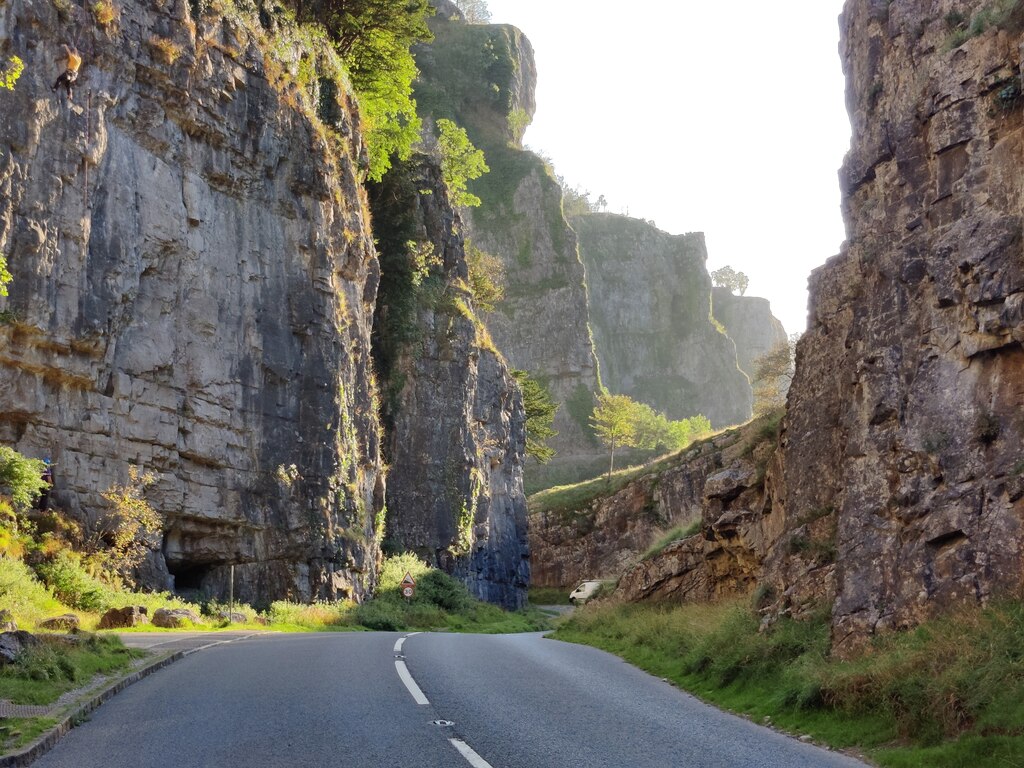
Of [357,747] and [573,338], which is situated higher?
[573,338]

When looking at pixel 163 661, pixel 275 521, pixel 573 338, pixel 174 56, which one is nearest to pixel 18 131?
pixel 174 56

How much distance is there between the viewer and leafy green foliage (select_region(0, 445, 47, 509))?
22.0 m

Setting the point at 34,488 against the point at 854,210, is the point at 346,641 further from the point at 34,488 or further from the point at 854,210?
the point at 854,210

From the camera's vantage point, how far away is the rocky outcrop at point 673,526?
21.1 metres

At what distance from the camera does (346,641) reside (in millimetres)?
18531

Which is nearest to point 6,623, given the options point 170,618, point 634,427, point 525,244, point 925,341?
point 170,618

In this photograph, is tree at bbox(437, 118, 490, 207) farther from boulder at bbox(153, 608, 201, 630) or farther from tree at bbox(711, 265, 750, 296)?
tree at bbox(711, 265, 750, 296)

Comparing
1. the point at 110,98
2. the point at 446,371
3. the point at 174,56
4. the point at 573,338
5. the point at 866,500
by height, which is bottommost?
the point at 866,500

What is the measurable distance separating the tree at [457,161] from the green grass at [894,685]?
39221 mm

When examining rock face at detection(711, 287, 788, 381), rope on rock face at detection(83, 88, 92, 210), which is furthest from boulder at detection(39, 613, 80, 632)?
rock face at detection(711, 287, 788, 381)

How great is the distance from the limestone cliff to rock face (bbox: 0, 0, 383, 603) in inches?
2303

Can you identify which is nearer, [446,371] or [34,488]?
[34,488]

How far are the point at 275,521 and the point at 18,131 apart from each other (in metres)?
13.4

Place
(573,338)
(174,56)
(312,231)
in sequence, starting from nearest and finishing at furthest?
1. (174,56)
2. (312,231)
3. (573,338)
